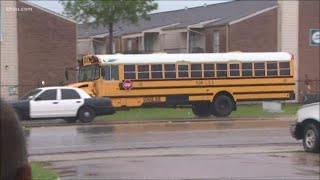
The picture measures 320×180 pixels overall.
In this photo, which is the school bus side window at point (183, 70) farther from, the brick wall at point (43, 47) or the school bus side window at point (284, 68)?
the brick wall at point (43, 47)

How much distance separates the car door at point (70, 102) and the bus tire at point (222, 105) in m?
6.95

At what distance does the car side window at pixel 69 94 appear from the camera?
26.0m

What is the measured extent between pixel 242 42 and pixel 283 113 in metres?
11.9

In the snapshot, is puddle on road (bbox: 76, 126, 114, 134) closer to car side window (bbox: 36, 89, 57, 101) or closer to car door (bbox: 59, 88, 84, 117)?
car door (bbox: 59, 88, 84, 117)

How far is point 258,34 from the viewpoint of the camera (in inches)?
1708

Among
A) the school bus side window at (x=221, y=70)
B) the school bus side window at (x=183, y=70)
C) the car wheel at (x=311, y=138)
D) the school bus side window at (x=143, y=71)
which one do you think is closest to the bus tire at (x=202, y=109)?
the school bus side window at (x=221, y=70)

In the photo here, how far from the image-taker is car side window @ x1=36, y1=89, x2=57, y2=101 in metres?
25.6

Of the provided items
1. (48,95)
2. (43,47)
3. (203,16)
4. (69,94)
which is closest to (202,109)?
(69,94)

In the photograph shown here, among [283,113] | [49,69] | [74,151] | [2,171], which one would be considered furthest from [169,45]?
[2,171]

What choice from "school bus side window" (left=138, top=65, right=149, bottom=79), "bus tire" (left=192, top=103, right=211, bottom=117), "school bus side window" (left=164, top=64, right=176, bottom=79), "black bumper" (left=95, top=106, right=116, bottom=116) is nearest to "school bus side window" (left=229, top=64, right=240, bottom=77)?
"bus tire" (left=192, top=103, right=211, bottom=117)

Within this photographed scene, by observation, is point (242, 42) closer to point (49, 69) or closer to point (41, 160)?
point (49, 69)

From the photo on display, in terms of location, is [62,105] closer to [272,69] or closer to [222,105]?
[222,105]

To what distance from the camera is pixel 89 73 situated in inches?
1171

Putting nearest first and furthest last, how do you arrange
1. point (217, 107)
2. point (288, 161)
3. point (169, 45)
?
point (288, 161), point (217, 107), point (169, 45)
